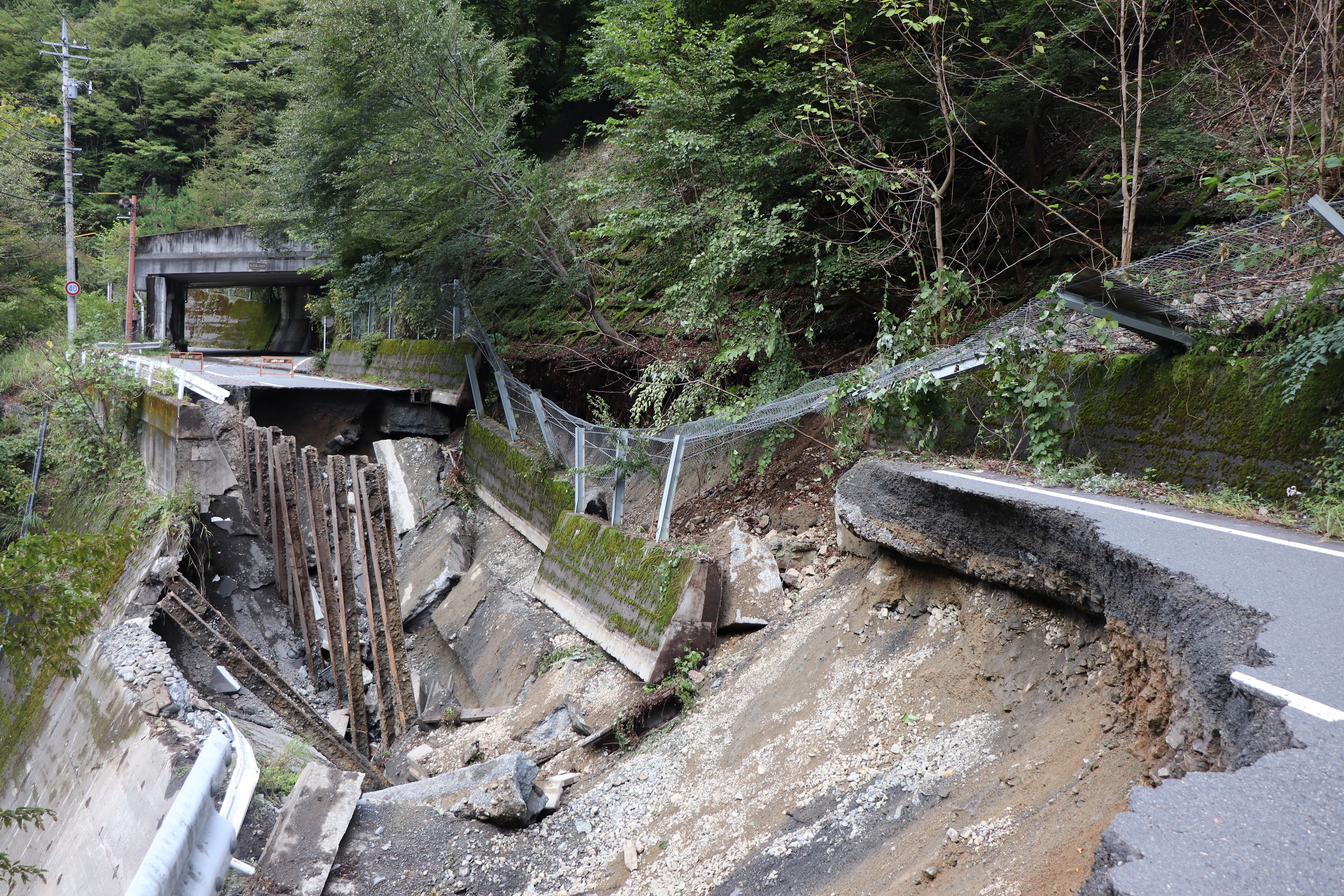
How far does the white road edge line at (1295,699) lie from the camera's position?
2420 millimetres

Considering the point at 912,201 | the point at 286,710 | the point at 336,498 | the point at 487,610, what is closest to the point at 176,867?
the point at 286,710

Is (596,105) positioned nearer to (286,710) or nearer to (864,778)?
(286,710)

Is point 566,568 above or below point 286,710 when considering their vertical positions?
above

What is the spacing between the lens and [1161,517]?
466 centimetres

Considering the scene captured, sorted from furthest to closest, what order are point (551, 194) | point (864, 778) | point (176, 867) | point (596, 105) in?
point (596, 105)
point (551, 194)
point (864, 778)
point (176, 867)

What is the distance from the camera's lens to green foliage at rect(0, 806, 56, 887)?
4.49 metres

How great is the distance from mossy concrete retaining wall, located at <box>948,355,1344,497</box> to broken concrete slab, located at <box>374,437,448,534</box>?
424 inches

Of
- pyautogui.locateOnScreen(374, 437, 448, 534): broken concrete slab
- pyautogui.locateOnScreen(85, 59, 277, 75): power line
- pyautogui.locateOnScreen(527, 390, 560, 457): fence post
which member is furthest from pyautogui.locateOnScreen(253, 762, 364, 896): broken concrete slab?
pyautogui.locateOnScreen(85, 59, 277, 75): power line

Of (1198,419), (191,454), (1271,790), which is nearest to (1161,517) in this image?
(1198,419)

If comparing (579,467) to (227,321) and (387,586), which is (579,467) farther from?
(227,321)

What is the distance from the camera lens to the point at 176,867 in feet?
9.91

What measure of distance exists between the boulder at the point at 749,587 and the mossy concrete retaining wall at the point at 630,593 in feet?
0.54

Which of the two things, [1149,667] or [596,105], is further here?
[596,105]

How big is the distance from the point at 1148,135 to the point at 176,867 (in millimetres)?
9399
